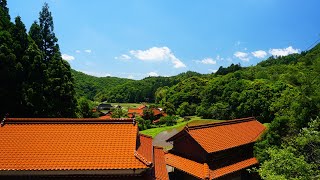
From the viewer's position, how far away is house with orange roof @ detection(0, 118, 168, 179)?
12016mm

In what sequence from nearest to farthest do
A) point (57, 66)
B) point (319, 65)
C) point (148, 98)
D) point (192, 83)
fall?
point (319, 65) → point (57, 66) → point (192, 83) → point (148, 98)

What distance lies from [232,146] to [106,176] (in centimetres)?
1223

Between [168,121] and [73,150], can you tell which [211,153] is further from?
[168,121]

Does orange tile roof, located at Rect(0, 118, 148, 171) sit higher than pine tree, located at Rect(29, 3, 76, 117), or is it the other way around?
pine tree, located at Rect(29, 3, 76, 117)

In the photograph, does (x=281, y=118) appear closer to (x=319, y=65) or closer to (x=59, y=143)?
(x=319, y=65)

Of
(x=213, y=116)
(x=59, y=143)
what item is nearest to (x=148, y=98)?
(x=213, y=116)

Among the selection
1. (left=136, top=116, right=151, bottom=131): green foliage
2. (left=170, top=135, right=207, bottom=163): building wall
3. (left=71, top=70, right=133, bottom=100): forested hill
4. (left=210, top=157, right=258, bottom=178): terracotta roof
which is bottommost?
(left=136, top=116, right=151, bottom=131): green foliage

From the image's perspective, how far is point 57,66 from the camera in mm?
29766

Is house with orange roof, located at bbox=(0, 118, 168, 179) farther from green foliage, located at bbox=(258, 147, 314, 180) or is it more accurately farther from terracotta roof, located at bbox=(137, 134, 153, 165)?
green foliage, located at bbox=(258, 147, 314, 180)

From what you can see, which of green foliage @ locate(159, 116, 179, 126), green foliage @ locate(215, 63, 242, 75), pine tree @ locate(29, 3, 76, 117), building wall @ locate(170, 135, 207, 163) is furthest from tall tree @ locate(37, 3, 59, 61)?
green foliage @ locate(215, 63, 242, 75)

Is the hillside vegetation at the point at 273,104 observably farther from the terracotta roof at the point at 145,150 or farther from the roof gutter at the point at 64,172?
the roof gutter at the point at 64,172

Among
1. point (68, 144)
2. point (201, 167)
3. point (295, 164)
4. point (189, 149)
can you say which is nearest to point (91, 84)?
point (189, 149)

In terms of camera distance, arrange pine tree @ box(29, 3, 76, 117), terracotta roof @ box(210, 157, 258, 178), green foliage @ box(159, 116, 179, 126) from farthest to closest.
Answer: green foliage @ box(159, 116, 179, 126) → pine tree @ box(29, 3, 76, 117) → terracotta roof @ box(210, 157, 258, 178)

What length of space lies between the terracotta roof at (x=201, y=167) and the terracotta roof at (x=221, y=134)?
1393 millimetres
